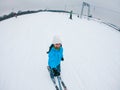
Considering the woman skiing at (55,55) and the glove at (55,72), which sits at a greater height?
the woman skiing at (55,55)

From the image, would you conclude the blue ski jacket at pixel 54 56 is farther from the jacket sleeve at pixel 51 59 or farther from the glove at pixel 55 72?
the glove at pixel 55 72

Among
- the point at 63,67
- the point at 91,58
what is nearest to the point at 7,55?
the point at 63,67

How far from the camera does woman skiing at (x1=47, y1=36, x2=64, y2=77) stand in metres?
5.32

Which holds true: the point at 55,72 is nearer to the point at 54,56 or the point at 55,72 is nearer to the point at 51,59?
the point at 51,59

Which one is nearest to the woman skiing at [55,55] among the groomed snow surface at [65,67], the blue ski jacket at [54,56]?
the blue ski jacket at [54,56]

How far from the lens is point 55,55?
5531 mm

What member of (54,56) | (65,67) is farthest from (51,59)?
(65,67)

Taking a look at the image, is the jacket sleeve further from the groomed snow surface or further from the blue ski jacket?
the groomed snow surface

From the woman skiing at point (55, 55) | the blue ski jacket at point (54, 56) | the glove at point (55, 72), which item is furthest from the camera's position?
the glove at point (55, 72)

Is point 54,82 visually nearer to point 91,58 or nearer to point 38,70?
point 38,70

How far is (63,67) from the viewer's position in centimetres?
689

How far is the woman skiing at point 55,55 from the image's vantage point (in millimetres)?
5316

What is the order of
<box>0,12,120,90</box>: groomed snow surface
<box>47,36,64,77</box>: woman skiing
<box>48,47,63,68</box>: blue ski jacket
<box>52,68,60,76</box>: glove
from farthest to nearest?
<box>52,68,60,76</box>: glove < <box>0,12,120,90</box>: groomed snow surface < <box>48,47,63,68</box>: blue ski jacket < <box>47,36,64,77</box>: woman skiing

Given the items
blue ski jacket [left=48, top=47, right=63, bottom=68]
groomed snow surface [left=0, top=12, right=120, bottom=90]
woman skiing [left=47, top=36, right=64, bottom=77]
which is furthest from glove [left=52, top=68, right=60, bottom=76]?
groomed snow surface [left=0, top=12, right=120, bottom=90]
